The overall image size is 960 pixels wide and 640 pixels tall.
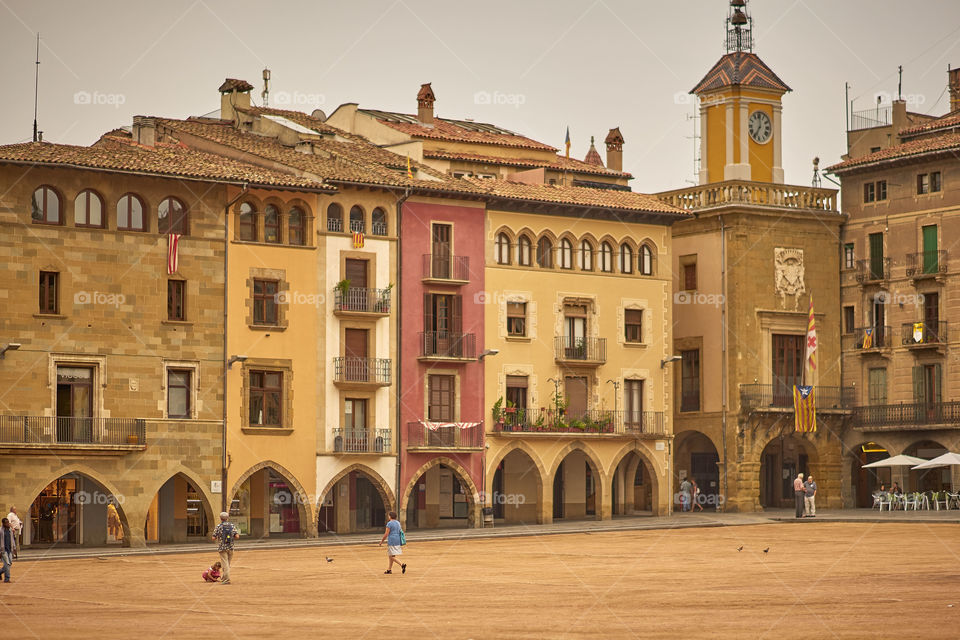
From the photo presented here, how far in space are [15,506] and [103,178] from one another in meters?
10.3

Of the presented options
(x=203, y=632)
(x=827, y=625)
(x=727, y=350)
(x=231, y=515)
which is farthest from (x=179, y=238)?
(x=827, y=625)

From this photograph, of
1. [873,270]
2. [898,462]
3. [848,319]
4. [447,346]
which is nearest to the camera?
[447,346]

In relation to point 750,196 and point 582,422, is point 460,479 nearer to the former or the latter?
point 582,422

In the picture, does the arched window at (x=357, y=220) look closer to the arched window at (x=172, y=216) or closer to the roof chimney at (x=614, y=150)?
the arched window at (x=172, y=216)

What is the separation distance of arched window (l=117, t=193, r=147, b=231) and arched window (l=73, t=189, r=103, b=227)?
61cm

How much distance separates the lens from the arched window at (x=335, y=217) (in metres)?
60.5

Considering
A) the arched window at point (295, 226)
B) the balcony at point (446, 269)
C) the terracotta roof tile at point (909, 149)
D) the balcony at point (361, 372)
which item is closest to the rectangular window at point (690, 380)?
the terracotta roof tile at point (909, 149)

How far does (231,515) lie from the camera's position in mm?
59719

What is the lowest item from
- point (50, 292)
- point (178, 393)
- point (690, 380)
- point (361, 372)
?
point (178, 393)

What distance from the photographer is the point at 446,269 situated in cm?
6356

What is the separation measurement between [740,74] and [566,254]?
11.7 meters

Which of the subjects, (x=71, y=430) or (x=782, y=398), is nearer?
(x=71, y=430)

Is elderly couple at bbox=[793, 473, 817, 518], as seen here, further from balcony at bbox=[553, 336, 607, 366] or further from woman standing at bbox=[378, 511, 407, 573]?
woman standing at bbox=[378, 511, 407, 573]

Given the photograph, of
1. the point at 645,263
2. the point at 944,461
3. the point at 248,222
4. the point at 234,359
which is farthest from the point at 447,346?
the point at 944,461
